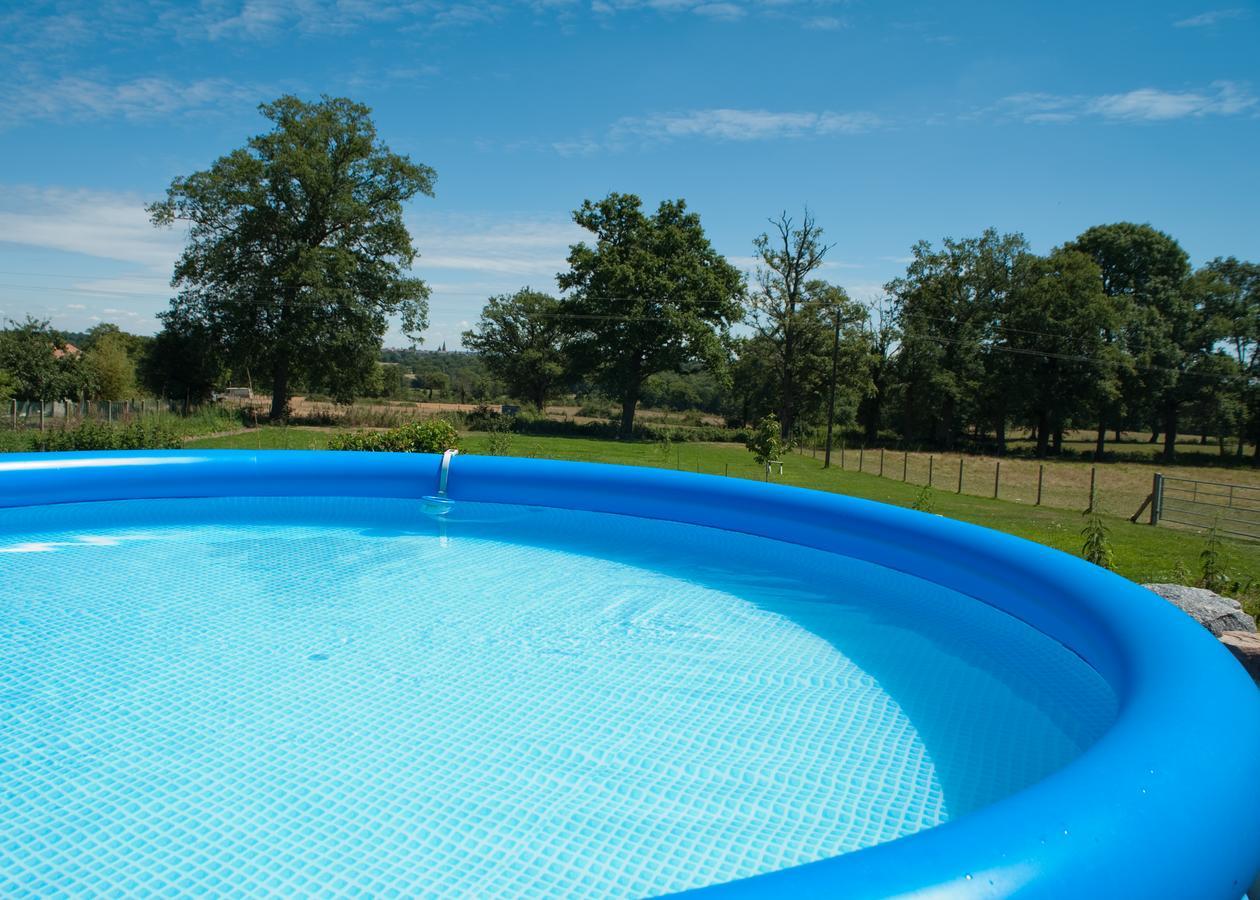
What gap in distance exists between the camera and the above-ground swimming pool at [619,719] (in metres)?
2.04

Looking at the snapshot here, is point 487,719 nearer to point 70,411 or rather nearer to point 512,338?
point 70,411

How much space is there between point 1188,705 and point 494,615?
3966 millimetres

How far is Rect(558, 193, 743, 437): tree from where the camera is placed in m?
34.7

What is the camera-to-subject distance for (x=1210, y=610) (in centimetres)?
434

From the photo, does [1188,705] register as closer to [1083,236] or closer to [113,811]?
[113,811]

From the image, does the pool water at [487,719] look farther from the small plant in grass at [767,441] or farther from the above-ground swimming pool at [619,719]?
the small plant in grass at [767,441]

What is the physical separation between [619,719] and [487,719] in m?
0.64

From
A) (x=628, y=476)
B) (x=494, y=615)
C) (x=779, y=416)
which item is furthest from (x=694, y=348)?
(x=494, y=615)

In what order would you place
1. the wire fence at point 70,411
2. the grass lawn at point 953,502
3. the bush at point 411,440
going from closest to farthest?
1. the grass lawn at point 953,502
2. the bush at point 411,440
3. the wire fence at point 70,411

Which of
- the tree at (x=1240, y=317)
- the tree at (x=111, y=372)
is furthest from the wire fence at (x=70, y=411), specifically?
the tree at (x=1240, y=317)

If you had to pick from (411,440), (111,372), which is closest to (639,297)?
(411,440)

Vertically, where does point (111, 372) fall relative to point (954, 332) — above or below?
below

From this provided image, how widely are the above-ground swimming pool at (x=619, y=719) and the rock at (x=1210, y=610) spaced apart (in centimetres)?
64

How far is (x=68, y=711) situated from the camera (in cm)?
370
